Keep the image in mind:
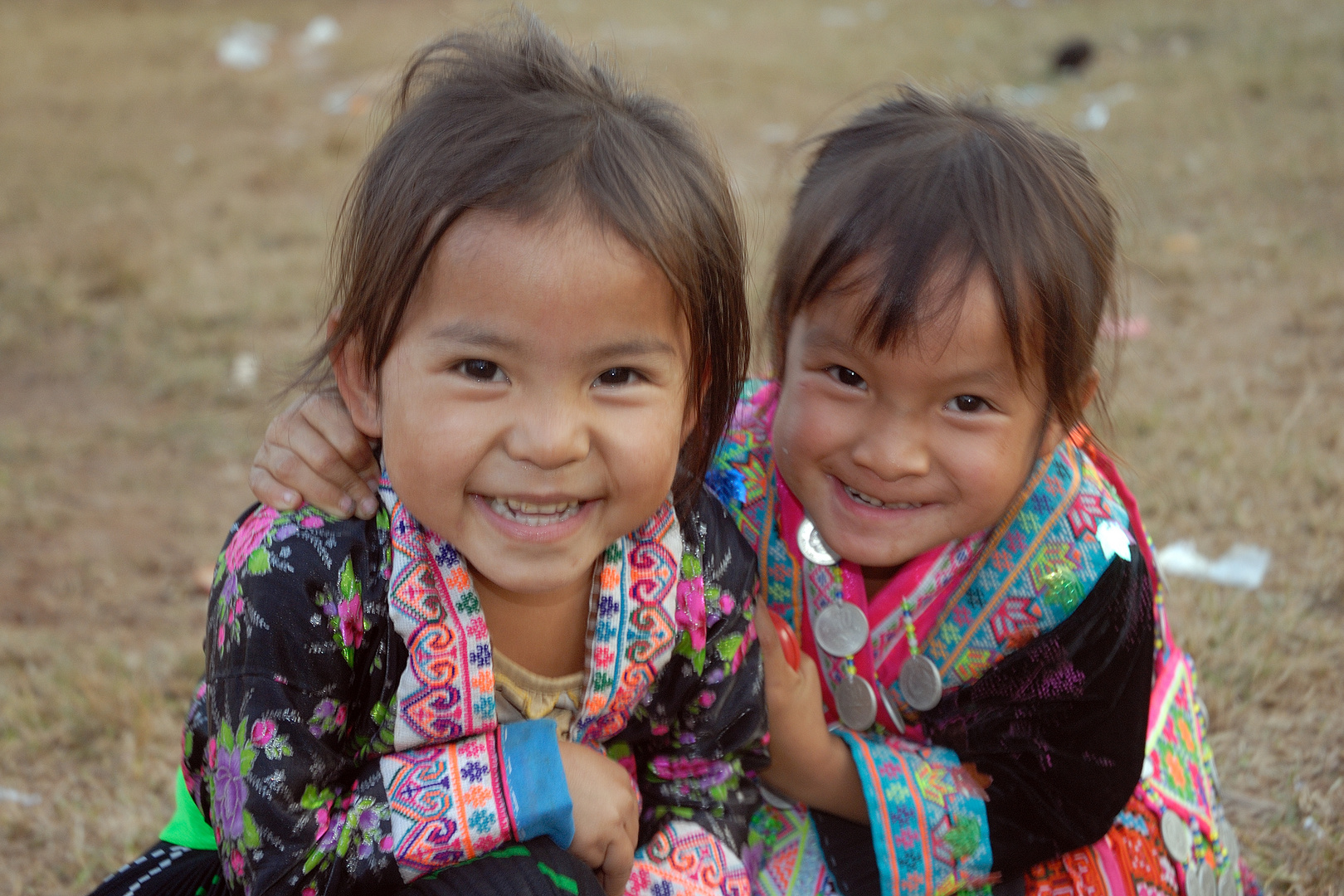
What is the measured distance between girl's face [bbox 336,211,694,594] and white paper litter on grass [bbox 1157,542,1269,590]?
1.91 metres

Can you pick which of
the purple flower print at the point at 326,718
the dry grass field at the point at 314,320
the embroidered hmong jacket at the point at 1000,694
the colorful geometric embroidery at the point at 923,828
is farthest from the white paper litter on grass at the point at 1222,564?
the purple flower print at the point at 326,718

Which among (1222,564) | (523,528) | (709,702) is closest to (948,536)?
(709,702)

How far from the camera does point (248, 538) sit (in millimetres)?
1377

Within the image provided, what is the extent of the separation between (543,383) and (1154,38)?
364 inches

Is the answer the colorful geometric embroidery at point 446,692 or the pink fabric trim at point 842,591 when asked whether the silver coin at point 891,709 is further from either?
the colorful geometric embroidery at point 446,692

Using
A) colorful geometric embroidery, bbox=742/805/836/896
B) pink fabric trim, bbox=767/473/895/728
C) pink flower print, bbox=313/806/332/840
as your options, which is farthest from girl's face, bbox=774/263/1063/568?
pink flower print, bbox=313/806/332/840

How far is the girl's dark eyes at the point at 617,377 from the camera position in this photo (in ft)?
4.27

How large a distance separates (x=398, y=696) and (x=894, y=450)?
742mm

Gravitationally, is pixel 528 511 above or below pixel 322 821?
above

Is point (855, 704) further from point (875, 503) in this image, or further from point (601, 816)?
point (601, 816)

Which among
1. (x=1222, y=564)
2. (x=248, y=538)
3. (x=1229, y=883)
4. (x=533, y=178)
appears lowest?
(x=1222, y=564)

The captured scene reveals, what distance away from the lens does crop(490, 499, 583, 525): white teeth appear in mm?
1318

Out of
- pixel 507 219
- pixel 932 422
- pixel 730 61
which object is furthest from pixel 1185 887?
pixel 730 61

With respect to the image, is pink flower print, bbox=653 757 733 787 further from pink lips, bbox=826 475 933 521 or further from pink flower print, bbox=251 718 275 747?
pink flower print, bbox=251 718 275 747
